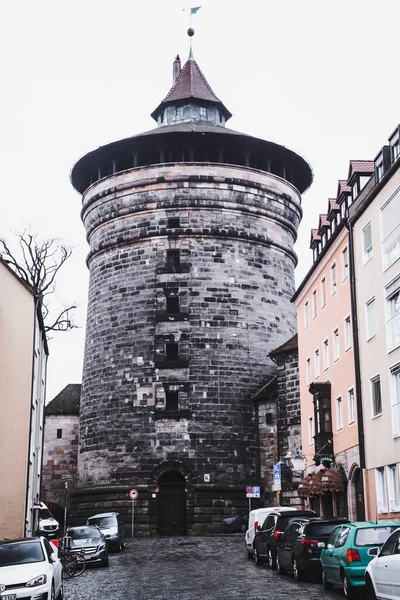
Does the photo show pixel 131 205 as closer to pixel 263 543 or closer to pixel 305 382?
pixel 305 382

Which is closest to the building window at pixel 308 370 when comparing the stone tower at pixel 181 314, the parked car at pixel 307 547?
Result: the stone tower at pixel 181 314

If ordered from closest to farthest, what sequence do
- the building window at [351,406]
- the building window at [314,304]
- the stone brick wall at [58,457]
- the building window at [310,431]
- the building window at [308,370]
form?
the building window at [351,406] < the building window at [310,431] < the building window at [314,304] < the building window at [308,370] < the stone brick wall at [58,457]

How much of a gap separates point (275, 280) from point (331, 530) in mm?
27980

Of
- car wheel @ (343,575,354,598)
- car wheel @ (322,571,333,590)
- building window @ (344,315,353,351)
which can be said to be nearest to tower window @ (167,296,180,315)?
building window @ (344,315,353,351)

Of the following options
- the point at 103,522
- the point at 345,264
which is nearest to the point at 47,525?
the point at 103,522

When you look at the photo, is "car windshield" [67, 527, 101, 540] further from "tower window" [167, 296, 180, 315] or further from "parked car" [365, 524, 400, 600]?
"tower window" [167, 296, 180, 315]

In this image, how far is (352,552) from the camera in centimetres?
1633

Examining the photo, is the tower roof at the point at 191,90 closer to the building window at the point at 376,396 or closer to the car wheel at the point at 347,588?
the building window at the point at 376,396

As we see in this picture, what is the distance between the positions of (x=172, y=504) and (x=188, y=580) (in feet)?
73.5

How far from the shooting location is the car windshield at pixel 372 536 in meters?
16.5

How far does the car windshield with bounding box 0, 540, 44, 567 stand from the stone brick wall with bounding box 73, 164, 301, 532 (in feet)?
84.1

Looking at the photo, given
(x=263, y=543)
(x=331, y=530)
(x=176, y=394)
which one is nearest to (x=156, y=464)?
(x=176, y=394)

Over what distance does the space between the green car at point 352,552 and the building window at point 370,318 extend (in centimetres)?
1040

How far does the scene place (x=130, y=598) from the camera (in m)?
17.2
